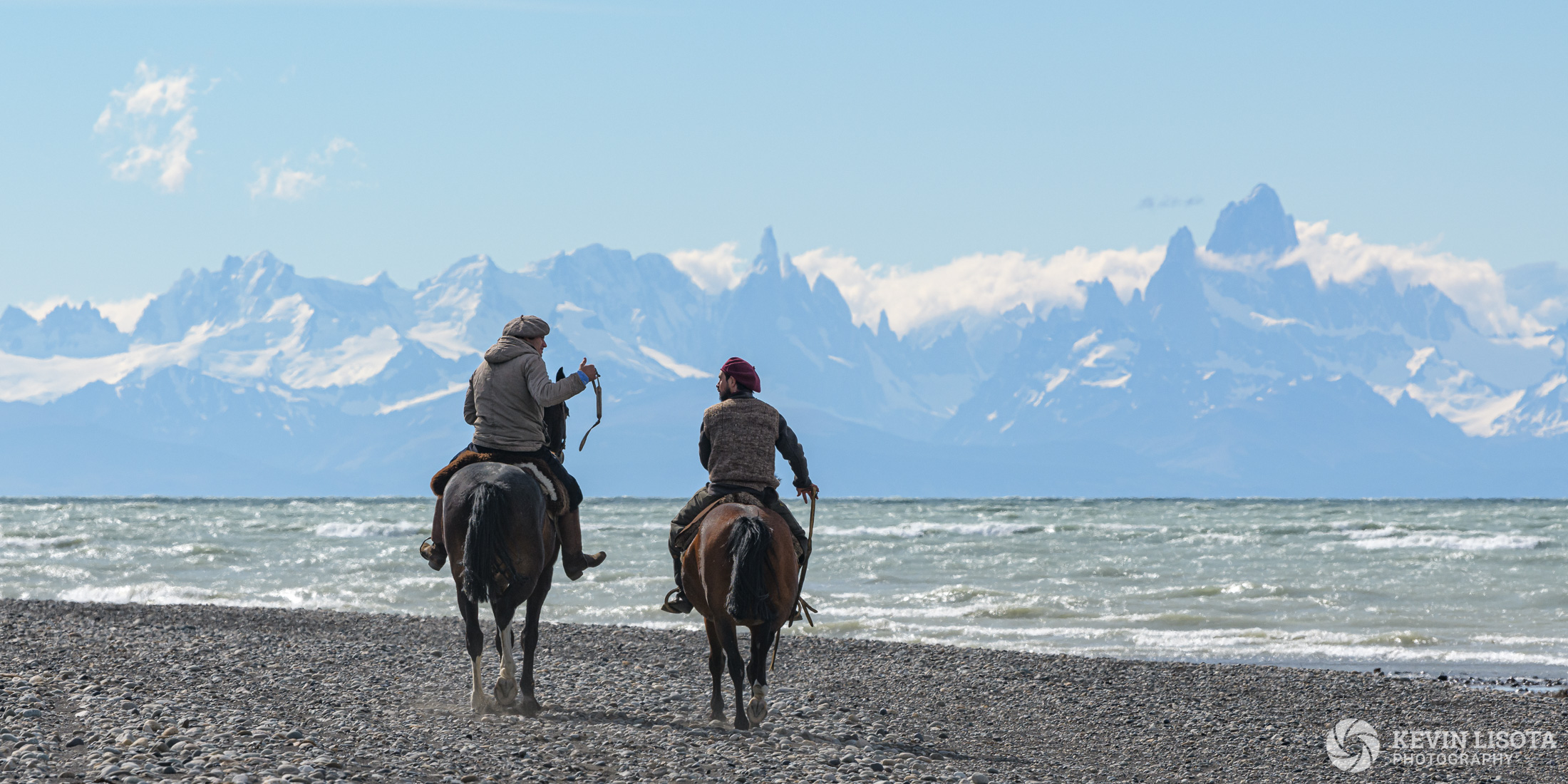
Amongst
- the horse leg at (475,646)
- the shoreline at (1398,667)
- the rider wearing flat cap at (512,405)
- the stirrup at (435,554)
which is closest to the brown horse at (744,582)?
the rider wearing flat cap at (512,405)

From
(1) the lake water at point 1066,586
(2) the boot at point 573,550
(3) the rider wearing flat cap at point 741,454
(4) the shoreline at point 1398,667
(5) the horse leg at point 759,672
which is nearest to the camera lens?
(5) the horse leg at point 759,672

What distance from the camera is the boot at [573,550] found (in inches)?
379

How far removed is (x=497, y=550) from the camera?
347 inches

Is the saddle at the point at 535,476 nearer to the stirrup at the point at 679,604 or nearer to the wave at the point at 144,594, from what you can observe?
the stirrup at the point at 679,604

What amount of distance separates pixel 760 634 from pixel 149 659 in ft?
20.9

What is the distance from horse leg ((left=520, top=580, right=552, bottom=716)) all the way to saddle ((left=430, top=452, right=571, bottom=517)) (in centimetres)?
48

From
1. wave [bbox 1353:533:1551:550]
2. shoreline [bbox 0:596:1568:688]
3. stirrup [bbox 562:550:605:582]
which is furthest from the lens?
wave [bbox 1353:533:1551:550]

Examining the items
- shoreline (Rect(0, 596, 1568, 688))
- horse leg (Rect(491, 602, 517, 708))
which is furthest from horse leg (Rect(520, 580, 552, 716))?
shoreline (Rect(0, 596, 1568, 688))

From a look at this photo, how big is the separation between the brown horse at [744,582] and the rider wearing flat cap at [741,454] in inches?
6.9

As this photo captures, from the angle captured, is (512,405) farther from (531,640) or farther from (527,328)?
(531,640)

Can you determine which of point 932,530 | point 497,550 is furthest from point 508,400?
point 932,530

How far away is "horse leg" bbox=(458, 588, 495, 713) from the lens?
8.98m

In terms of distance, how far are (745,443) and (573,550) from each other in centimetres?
169

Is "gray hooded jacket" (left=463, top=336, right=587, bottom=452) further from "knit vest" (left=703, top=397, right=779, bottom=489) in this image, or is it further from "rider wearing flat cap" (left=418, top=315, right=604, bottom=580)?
"knit vest" (left=703, top=397, right=779, bottom=489)
